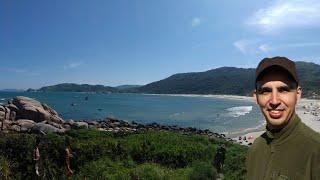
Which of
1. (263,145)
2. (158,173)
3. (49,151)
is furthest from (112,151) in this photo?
(263,145)

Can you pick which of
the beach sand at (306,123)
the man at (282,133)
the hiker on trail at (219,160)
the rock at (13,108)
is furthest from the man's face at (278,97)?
the rock at (13,108)

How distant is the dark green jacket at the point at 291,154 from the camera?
6.32 feet

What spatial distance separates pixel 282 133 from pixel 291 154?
0.41ft

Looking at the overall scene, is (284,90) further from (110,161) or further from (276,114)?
(110,161)

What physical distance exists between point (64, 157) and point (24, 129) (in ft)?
87.7

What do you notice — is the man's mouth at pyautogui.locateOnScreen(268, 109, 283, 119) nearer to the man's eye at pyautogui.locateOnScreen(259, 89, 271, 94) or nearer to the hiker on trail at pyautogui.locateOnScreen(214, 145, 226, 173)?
the man's eye at pyautogui.locateOnScreen(259, 89, 271, 94)

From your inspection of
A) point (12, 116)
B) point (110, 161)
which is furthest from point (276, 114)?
point (12, 116)

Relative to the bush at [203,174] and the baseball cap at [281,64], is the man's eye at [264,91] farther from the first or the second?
the bush at [203,174]

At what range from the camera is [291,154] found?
6.59 ft

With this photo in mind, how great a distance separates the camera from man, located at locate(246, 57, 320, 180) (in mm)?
1954

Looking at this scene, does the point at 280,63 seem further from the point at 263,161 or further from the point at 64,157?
the point at 64,157

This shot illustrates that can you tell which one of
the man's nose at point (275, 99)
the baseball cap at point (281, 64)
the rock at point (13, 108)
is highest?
the baseball cap at point (281, 64)

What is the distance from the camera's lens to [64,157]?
1550cm

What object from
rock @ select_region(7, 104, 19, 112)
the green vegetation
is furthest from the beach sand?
rock @ select_region(7, 104, 19, 112)
